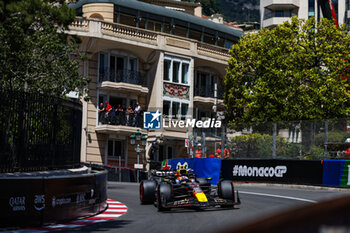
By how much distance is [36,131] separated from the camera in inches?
526

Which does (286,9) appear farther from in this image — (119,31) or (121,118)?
(121,118)

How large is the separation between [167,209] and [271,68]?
2572 centimetres

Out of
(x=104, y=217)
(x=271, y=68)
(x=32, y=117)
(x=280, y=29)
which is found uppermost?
(x=280, y=29)

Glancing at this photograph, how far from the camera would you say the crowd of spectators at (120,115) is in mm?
37594

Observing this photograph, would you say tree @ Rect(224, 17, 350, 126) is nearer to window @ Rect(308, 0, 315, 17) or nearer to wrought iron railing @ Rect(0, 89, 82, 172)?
wrought iron railing @ Rect(0, 89, 82, 172)

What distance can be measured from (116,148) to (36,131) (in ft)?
85.8

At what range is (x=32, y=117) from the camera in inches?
512

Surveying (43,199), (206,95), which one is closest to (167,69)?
(206,95)

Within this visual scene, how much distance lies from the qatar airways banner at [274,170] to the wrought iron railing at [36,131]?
1149 cm

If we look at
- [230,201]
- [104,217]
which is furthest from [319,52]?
[104,217]

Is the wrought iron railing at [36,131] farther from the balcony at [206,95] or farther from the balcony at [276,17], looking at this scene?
the balcony at [276,17]

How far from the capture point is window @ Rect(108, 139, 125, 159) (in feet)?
128

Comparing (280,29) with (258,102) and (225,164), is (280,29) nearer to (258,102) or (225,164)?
(258,102)

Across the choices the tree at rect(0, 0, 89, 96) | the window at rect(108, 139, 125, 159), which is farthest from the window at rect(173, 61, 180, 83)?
the tree at rect(0, 0, 89, 96)
